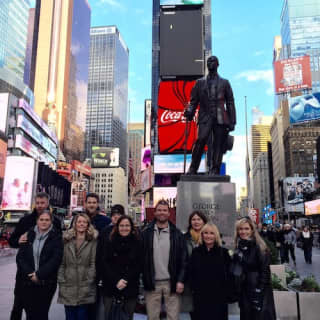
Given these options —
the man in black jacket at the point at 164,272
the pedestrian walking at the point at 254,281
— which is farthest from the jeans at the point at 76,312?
the pedestrian walking at the point at 254,281

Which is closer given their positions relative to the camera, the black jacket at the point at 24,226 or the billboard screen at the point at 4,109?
the black jacket at the point at 24,226

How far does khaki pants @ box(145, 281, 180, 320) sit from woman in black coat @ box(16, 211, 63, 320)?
1221 mm

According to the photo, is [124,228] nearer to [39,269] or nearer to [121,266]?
[121,266]

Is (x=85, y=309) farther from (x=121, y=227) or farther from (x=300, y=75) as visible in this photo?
(x=300, y=75)

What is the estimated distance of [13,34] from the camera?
112m

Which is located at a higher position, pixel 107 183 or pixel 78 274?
pixel 107 183

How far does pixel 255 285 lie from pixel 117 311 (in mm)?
1614

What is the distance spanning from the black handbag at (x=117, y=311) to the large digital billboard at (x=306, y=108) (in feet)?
187

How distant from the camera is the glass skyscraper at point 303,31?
399 feet

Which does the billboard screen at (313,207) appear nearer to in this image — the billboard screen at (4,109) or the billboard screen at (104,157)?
the billboard screen at (4,109)

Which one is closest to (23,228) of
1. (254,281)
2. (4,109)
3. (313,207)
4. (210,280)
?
(210,280)

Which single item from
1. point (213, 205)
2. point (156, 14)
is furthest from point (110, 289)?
point (156, 14)

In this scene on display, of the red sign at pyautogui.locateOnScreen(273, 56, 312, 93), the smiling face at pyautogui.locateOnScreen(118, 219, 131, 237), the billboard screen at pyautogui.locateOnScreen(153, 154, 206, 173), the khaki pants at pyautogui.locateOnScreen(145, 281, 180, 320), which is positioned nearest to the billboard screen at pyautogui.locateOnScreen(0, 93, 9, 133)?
the billboard screen at pyautogui.locateOnScreen(153, 154, 206, 173)

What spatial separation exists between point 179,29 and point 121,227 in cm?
4594
